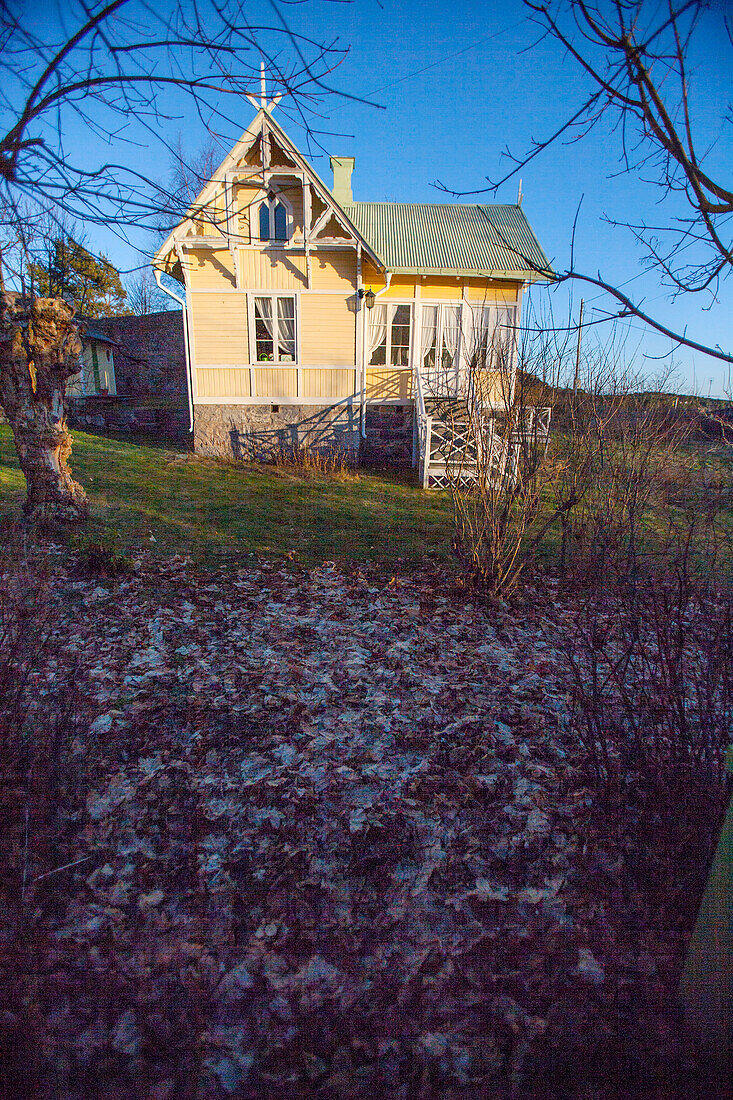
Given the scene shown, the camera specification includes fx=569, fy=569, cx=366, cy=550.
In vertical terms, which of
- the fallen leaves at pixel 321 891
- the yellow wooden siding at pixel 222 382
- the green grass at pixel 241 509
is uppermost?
the yellow wooden siding at pixel 222 382

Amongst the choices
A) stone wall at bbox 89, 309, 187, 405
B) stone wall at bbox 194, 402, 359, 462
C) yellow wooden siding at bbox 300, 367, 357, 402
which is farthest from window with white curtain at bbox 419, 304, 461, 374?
stone wall at bbox 89, 309, 187, 405

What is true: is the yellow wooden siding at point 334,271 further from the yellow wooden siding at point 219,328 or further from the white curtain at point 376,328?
the yellow wooden siding at point 219,328

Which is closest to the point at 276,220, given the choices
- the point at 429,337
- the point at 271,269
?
the point at 271,269

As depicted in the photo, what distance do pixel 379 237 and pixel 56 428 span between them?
11439mm

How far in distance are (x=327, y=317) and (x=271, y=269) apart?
5.68 ft

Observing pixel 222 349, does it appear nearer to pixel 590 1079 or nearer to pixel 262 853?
pixel 262 853

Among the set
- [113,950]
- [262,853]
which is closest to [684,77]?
[262,853]

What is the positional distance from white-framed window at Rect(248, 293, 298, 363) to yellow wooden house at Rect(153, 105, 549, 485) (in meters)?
0.03

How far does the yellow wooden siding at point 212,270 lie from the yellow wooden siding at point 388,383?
4.11 meters

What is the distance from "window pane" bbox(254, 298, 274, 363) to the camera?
14.1 m

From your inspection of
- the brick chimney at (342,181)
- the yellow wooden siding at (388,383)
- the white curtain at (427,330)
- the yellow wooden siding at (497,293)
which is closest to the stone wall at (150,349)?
the brick chimney at (342,181)

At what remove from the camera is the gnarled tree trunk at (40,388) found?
7.09 m

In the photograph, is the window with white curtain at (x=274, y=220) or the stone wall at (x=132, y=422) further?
the stone wall at (x=132, y=422)

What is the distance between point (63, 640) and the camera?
502 cm
